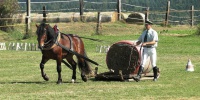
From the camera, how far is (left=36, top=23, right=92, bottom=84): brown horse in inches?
735

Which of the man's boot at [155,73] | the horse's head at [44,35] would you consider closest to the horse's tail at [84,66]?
the horse's head at [44,35]

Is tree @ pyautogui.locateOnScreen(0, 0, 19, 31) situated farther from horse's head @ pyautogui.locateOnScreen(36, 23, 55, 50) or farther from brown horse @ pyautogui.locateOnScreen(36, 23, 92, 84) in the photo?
horse's head @ pyautogui.locateOnScreen(36, 23, 55, 50)

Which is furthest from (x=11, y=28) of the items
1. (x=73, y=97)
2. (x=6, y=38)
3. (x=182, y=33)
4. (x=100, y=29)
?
(x=73, y=97)

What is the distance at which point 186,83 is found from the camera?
1906 cm

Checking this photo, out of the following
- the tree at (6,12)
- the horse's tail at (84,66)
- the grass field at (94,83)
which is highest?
the tree at (6,12)

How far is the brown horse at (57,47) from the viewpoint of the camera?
18.7m

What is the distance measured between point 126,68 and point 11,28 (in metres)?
24.2

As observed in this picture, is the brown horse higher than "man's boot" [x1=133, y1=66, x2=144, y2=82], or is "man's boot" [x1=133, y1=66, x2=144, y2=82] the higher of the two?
the brown horse

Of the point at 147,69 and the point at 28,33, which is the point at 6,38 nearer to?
the point at 28,33

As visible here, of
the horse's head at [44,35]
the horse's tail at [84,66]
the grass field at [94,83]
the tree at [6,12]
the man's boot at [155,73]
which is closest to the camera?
the grass field at [94,83]

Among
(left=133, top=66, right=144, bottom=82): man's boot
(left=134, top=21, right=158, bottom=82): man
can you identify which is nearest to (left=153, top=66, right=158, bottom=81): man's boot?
(left=134, top=21, right=158, bottom=82): man

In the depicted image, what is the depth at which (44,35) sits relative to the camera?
1864 centimetres

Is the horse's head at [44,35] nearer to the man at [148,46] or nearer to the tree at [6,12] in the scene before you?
the man at [148,46]

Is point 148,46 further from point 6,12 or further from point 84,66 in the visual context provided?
point 6,12
